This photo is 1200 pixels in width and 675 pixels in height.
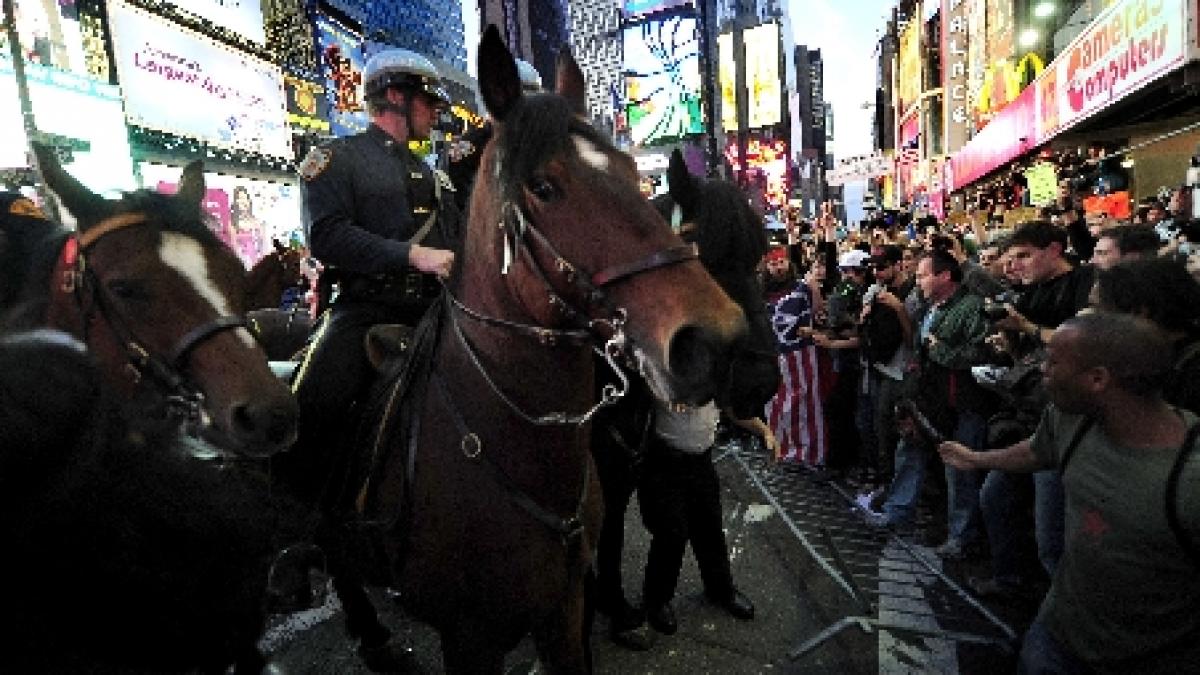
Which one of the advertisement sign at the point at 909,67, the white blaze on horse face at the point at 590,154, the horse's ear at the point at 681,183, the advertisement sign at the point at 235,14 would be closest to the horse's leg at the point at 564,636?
the white blaze on horse face at the point at 590,154

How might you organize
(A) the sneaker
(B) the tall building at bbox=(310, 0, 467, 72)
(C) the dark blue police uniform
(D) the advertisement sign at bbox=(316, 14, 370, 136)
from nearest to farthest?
(C) the dark blue police uniform
(A) the sneaker
(D) the advertisement sign at bbox=(316, 14, 370, 136)
(B) the tall building at bbox=(310, 0, 467, 72)

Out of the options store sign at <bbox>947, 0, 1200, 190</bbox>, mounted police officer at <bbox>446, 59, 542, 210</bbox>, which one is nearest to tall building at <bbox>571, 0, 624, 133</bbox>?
store sign at <bbox>947, 0, 1200, 190</bbox>

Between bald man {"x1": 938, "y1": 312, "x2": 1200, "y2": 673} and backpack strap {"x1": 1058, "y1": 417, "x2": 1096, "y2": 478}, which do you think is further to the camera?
backpack strap {"x1": 1058, "y1": 417, "x2": 1096, "y2": 478}

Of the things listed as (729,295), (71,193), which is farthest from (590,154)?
(71,193)

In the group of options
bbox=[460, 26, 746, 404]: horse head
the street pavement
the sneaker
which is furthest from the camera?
the sneaker

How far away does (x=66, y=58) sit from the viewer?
13531mm

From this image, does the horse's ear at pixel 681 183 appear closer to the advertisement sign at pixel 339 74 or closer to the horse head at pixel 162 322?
the horse head at pixel 162 322

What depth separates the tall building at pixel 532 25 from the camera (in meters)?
56.9

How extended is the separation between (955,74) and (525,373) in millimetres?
48897

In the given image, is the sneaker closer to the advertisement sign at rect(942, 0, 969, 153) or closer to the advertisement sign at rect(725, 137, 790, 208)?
the advertisement sign at rect(942, 0, 969, 153)

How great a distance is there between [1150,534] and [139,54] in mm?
20646

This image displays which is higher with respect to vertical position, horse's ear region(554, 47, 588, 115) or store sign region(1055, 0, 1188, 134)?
store sign region(1055, 0, 1188, 134)

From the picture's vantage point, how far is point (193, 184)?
114 inches

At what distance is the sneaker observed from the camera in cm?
579
